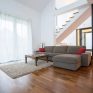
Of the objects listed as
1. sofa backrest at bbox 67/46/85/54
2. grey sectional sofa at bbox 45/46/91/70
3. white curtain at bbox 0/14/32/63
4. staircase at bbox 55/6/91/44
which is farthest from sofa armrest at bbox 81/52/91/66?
white curtain at bbox 0/14/32/63

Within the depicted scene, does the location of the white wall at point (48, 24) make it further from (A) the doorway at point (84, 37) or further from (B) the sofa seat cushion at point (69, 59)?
(A) the doorway at point (84, 37)

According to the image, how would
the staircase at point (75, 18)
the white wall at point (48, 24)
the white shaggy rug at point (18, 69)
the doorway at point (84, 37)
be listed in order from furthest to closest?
the doorway at point (84, 37), the white wall at point (48, 24), the staircase at point (75, 18), the white shaggy rug at point (18, 69)

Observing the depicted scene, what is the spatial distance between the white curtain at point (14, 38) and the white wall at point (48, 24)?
106 cm

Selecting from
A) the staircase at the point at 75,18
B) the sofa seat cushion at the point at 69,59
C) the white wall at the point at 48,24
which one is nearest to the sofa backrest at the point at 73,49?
the sofa seat cushion at the point at 69,59

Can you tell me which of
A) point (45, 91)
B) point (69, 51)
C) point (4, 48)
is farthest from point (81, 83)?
point (4, 48)

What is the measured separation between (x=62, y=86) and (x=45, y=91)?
413mm

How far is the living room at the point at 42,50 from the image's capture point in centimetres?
219

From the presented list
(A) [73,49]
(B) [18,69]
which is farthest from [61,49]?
(B) [18,69]

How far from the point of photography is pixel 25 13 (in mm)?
5422

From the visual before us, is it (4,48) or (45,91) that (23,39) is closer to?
(4,48)

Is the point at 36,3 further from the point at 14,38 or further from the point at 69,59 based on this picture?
the point at 69,59

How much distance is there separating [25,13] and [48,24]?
1.53 metres

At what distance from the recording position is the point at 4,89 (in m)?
1.94

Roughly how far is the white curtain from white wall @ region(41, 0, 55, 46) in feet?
3.48
